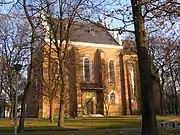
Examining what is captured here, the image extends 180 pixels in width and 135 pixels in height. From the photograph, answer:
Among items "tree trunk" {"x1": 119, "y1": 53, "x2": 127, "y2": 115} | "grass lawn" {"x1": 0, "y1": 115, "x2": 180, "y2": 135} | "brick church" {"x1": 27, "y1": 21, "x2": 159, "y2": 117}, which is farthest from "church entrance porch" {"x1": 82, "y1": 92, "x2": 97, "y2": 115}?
"grass lawn" {"x1": 0, "y1": 115, "x2": 180, "y2": 135}

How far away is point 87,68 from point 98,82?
3517mm

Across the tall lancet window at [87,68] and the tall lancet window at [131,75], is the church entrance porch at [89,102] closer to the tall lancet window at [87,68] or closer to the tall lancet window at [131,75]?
the tall lancet window at [87,68]

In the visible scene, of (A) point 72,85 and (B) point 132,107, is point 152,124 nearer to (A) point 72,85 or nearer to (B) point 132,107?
(A) point 72,85

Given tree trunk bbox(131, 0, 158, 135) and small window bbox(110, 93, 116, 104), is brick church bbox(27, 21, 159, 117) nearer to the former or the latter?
small window bbox(110, 93, 116, 104)

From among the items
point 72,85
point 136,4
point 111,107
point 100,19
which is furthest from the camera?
point 111,107

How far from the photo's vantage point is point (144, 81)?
12445 mm

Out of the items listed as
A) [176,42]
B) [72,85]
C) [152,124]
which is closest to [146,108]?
Answer: [152,124]

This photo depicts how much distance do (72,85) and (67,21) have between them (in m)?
27.4

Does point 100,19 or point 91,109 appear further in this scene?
point 91,109

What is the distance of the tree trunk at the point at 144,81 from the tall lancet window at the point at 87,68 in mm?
44468

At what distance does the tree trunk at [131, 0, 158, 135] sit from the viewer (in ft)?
39.9

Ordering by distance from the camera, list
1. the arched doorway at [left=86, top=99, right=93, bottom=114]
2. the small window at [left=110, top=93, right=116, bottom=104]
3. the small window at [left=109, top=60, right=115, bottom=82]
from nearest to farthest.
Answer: the arched doorway at [left=86, top=99, right=93, bottom=114] < the small window at [left=110, top=93, right=116, bottom=104] < the small window at [left=109, top=60, right=115, bottom=82]

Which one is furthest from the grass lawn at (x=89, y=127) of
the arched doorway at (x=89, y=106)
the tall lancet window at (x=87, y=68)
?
the tall lancet window at (x=87, y=68)

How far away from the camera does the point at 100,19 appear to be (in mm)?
13406
